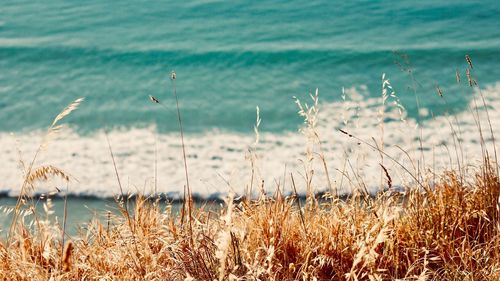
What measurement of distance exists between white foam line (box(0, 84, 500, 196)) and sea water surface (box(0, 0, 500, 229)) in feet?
0.05

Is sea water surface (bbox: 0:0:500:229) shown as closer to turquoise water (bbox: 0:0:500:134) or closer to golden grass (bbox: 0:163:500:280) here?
turquoise water (bbox: 0:0:500:134)

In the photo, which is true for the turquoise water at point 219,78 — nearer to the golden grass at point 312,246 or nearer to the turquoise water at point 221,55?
the turquoise water at point 221,55

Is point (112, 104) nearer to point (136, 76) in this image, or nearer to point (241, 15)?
point (136, 76)

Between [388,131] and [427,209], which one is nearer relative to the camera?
[427,209]

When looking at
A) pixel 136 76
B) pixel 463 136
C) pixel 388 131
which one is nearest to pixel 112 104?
pixel 136 76

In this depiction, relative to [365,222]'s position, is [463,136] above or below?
below

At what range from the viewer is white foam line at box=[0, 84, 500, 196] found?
492 cm

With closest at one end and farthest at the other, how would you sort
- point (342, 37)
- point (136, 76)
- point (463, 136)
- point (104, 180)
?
point (104, 180), point (463, 136), point (136, 76), point (342, 37)

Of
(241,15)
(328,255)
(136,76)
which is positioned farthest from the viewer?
(241,15)

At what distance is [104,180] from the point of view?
5066 millimetres

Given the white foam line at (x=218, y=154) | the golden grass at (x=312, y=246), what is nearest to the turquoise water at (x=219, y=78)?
the white foam line at (x=218, y=154)

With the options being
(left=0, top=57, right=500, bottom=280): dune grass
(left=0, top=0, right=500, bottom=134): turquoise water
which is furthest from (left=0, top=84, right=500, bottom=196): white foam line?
(left=0, top=57, right=500, bottom=280): dune grass

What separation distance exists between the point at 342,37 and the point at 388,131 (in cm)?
265

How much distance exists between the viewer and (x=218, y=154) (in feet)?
17.8
